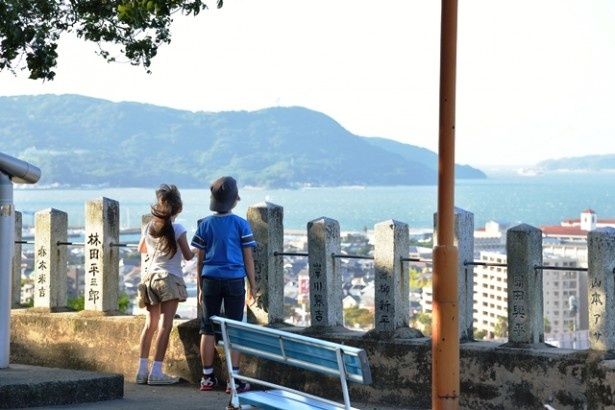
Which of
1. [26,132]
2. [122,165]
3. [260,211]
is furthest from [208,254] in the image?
[26,132]

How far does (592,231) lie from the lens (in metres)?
10.2

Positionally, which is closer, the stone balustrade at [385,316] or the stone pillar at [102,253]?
the stone balustrade at [385,316]

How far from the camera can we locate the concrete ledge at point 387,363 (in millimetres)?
10304

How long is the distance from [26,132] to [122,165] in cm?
2066

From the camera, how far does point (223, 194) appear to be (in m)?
11.0

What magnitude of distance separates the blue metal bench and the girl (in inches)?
107

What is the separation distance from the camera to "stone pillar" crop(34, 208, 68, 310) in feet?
44.3

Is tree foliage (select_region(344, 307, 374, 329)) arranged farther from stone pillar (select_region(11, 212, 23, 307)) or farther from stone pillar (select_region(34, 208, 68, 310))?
stone pillar (select_region(34, 208, 68, 310))

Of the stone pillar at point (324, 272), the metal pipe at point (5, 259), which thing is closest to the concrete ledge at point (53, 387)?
the metal pipe at point (5, 259)

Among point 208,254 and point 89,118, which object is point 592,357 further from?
point 89,118

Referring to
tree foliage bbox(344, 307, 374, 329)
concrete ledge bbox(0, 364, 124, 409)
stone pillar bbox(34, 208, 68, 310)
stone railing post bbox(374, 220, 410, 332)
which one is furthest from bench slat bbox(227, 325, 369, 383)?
tree foliage bbox(344, 307, 374, 329)

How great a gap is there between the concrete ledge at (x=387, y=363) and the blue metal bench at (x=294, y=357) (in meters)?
2.44

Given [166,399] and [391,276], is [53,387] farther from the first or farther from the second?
[391,276]

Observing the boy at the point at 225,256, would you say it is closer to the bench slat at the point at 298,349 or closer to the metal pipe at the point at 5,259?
the metal pipe at the point at 5,259
